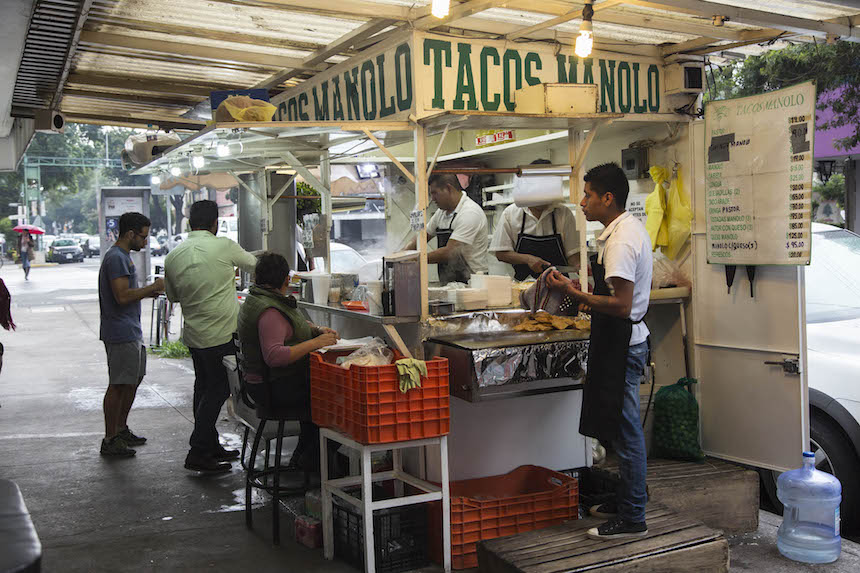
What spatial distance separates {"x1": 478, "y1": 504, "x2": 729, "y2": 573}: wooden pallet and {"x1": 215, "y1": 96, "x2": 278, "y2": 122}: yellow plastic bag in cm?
290

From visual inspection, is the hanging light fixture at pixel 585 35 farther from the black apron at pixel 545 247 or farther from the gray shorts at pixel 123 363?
the gray shorts at pixel 123 363

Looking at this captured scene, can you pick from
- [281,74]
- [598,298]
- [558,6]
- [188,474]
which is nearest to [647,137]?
[558,6]

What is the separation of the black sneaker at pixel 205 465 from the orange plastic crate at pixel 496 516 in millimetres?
2228

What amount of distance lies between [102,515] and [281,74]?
389cm

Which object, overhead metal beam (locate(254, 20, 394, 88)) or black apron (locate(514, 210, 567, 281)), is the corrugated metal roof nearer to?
overhead metal beam (locate(254, 20, 394, 88))

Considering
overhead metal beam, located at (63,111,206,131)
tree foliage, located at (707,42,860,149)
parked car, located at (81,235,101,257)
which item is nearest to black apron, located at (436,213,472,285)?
overhead metal beam, located at (63,111,206,131)

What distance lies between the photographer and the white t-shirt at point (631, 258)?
405 centimetres

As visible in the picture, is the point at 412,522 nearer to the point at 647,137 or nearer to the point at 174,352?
the point at 647,137

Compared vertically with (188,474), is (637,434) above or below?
above

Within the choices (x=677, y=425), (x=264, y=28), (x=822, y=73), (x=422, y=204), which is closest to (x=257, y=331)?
(x=422, y=204)

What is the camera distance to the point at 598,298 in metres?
4.11

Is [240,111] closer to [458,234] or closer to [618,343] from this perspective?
[458,234]

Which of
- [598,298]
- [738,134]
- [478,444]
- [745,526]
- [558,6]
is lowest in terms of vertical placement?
[745,526]

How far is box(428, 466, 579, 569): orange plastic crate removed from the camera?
14.6 feet
